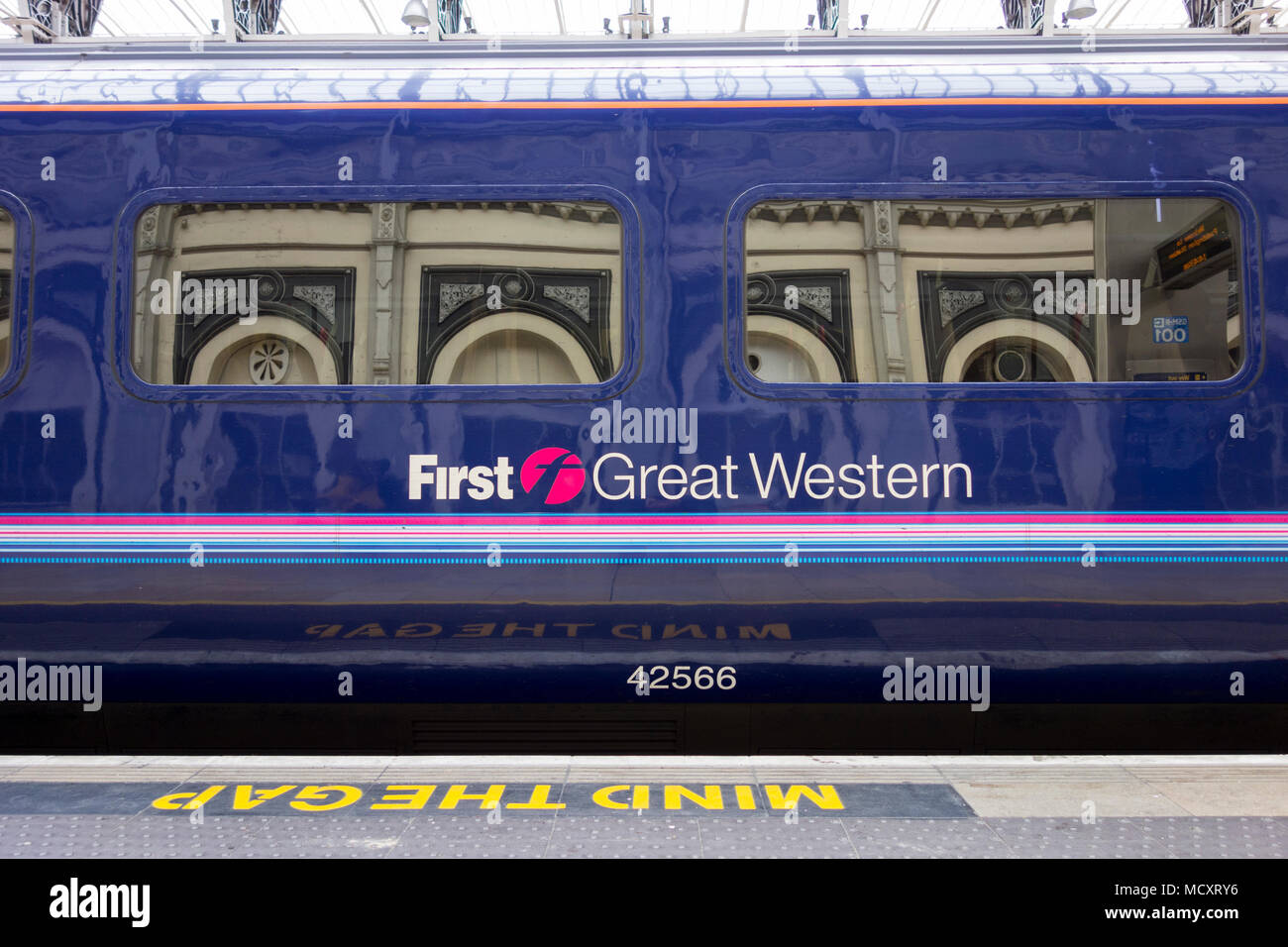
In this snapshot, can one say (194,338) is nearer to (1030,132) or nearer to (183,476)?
(183,476)

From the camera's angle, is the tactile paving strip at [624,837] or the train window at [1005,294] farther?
the tactile paving strip at [624,837]

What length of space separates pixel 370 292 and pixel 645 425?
1.21 meters

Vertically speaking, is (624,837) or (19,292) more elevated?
(19,292)

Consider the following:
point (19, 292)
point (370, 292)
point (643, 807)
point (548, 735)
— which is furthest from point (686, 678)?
point (19, 292)

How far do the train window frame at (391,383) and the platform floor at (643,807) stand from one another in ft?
4.72

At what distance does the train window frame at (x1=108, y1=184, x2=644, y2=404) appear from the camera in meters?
3.93

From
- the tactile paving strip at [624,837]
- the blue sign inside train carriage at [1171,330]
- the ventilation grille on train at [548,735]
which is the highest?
the blue sign inside train carriage at [1171,330]

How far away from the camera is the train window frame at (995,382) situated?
3.92 metres

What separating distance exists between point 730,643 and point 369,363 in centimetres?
178

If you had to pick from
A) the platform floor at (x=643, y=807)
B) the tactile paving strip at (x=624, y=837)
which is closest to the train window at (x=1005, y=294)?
the platform floor at (x=643, y=807)

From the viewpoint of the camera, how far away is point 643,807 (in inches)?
189

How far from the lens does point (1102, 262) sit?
13.0 feet

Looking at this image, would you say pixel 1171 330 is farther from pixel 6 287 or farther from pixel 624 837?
pixel 6 287

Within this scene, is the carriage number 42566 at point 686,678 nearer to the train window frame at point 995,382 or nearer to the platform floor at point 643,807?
the platform floor at point 643,807
